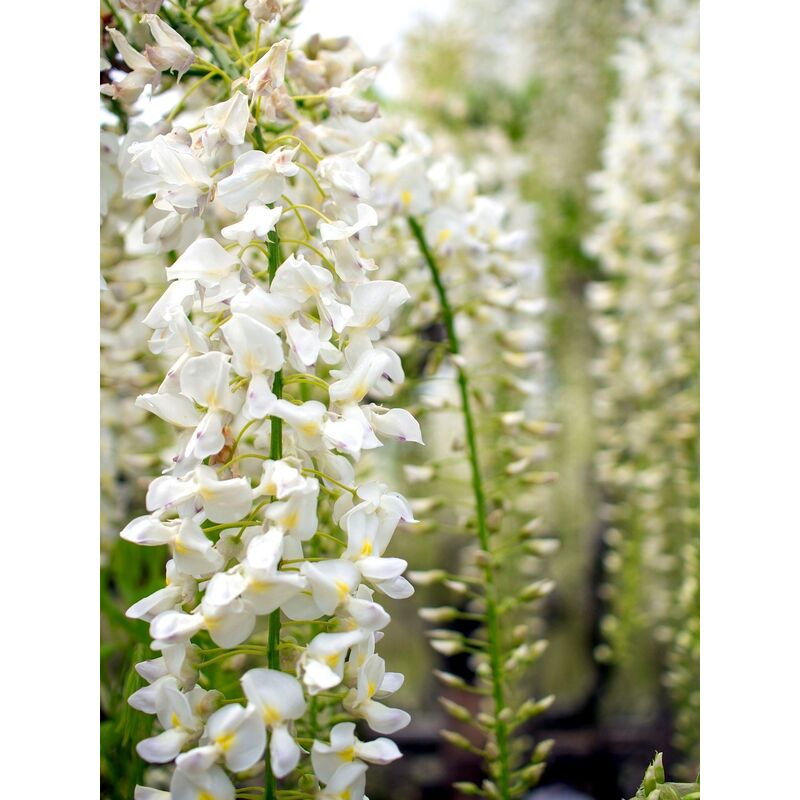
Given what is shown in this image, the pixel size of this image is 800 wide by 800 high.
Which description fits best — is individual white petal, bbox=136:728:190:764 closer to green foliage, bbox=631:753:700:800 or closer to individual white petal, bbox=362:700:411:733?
individual white petal, bbox=362:700:411:733

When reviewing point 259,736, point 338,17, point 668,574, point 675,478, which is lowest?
point 668,574

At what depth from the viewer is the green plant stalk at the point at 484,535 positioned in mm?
717

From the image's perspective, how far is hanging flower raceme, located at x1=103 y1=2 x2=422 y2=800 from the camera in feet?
1.35

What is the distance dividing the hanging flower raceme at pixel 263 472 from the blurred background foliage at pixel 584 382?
8.4 inches

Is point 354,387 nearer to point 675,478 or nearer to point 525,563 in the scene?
point 675,478

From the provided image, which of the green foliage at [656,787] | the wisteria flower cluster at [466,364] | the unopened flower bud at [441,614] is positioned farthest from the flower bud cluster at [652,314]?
the green foliage at [656,787]

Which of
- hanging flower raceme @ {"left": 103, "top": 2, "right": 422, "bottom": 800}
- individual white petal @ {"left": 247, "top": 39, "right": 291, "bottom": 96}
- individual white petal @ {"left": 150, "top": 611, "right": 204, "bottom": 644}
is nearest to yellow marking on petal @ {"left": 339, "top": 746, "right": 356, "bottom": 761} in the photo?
hanging flower raceme @ {"left": 103, "top": 2, "right": 422, "bottom": 800}

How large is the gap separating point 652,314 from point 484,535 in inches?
34.2

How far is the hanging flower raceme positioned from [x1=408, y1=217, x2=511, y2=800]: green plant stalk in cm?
24

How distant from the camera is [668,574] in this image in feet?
5.46

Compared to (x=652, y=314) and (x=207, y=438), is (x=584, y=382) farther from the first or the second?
(x=207, y=438)

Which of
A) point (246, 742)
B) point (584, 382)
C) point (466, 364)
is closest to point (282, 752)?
point (246, 742)
